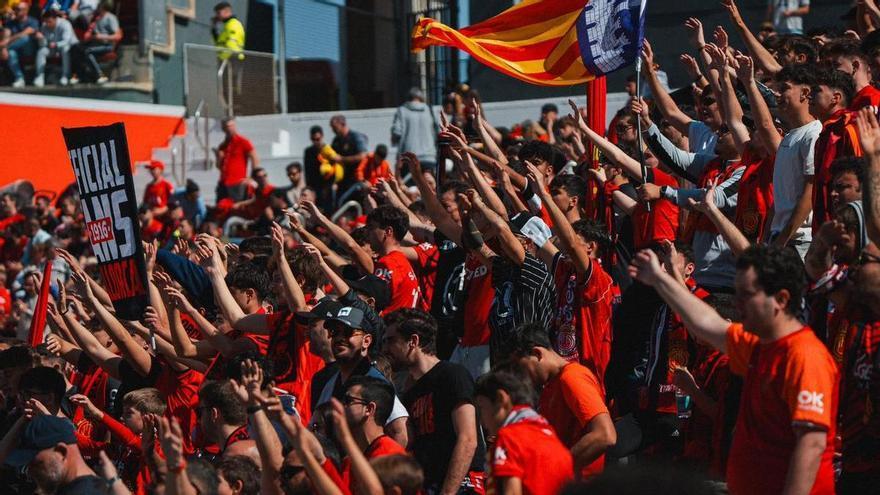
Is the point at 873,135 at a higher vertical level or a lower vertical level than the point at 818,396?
higher

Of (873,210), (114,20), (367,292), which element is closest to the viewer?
(873,210)

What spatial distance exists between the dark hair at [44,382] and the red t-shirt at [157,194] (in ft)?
36.5

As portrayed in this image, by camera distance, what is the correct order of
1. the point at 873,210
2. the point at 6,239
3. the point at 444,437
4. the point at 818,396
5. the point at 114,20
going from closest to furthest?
1. the point at 818,396
2. the point at 873,210
3. the point at 444,437
4. the point at 6,239
5. the point at 114,20

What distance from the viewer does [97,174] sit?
8.65 meters

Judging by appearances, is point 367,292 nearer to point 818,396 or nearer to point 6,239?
point 818,396

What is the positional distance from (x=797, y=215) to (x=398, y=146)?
37.1 ft

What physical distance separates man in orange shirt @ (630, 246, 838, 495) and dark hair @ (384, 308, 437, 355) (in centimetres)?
212

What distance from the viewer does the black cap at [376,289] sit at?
8.94 m

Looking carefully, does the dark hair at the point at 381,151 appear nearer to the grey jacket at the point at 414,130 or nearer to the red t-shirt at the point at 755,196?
the grey jacket at the point at 414,130

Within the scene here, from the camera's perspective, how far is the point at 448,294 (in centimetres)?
962

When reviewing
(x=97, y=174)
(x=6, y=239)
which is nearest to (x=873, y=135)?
(x=97, y=174)

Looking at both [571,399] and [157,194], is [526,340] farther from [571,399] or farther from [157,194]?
[157,194]

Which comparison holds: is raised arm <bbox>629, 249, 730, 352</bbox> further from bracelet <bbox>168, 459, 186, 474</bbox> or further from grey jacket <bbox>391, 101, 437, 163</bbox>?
grey jacket <bbox>391, 101, 437, 163</bbox>

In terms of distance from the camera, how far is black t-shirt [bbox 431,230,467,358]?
9.46 meters
